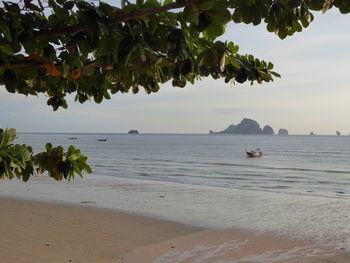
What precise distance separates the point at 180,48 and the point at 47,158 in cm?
141

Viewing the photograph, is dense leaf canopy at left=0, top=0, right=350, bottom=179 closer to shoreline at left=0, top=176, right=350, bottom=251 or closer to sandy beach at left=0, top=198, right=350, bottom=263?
sandy beach at left=0, top=198, right=350, bottom=263

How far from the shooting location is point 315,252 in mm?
8180

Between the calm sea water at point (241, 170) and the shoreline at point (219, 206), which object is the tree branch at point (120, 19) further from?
the shoreline at point (219, 206)

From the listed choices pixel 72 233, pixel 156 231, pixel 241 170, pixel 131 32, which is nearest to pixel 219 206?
pixel 156 231

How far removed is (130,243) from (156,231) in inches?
54.0

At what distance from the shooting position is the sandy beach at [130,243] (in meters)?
7.30

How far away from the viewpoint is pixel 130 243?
27.4ft

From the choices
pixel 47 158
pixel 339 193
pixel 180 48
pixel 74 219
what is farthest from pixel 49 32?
pixel 339 193

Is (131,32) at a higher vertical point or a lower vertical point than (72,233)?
higher

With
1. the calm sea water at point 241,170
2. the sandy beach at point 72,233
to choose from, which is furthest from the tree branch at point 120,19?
the sandy beach at point 72,233

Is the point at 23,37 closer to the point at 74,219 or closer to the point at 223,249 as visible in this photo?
the point at 223,249

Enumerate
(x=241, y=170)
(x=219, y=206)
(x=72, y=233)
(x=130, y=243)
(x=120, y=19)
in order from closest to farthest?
(x=120, y=19), (x=130, y=243), (x=72, y=233), (x=219, y=206), (x=241, y=170)

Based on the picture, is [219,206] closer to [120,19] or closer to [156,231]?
[156,231]

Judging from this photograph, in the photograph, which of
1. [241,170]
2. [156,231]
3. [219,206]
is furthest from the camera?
[241,170]
